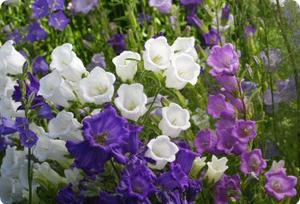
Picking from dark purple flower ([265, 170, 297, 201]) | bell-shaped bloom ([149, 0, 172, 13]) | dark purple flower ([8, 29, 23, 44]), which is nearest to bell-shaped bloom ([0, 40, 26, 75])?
dark purple flower ([265, 170, 297, 201])

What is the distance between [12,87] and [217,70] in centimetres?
56

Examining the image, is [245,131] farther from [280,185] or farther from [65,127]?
[65,127]

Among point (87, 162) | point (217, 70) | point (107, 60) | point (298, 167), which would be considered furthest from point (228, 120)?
point (107, 60)

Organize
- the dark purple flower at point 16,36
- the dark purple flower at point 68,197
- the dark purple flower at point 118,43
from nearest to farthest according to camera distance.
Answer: the dark purple flower at point 68,197 → the dark purple flower at point 118,43 → the dark purple flower at point 16,36

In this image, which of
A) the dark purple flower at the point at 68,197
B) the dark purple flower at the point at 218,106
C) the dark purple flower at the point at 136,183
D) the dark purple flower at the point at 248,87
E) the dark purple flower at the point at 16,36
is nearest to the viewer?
the dark purple flower at the point at 136,183

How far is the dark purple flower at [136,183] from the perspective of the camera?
191 cm

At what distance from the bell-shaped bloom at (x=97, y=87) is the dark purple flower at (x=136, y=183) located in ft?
0.66

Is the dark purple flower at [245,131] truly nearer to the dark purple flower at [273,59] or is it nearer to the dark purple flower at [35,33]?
the dark purple flower at [273,59]

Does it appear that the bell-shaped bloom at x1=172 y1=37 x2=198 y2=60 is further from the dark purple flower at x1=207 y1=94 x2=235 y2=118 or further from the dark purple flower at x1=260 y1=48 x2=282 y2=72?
the dark purple flower at x1=260 y1=48 x2=282 y2=72

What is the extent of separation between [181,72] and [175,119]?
135 millimetres

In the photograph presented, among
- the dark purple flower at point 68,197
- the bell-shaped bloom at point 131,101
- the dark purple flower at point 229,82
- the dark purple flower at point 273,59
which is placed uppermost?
the bell-shaped bloom at point 131,101

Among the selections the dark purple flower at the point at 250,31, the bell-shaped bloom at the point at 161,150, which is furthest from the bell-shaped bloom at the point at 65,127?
the dark purple flower at the point at 250,31

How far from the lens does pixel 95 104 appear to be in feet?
6.84

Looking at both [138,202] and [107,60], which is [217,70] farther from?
[107,60]
